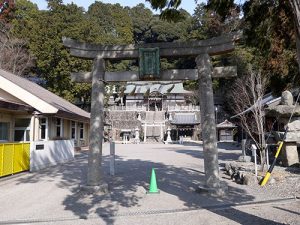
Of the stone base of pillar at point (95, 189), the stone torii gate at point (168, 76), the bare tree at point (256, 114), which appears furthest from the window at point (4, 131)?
the bare tree at point (256, 114)

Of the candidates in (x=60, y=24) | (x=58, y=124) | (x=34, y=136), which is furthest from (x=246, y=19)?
(x=60, y=24)

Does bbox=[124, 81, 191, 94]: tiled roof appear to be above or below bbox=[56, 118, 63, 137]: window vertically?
above

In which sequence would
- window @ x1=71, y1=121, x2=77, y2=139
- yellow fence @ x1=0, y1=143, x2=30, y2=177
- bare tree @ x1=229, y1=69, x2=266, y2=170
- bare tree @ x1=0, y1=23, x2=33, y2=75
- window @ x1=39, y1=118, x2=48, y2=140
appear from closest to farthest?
yellow fence @ x1=0, y1=143, x2=30, y2=177, bare tree @ x1=229, y1=69, x2=266, y2=170, window @ x1=39, y1=118, x2=48, y2=140, window @ x1=71, y1=121, x2=77, y2=139, bare tree @ x1=0, y1=23, x2=33, y2=75

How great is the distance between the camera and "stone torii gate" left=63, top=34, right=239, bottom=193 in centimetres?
928

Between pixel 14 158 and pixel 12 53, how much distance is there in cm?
2398

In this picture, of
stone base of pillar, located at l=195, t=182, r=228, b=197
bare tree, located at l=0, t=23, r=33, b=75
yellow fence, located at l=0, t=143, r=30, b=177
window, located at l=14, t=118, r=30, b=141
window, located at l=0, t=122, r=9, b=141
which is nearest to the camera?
stone base of pillar, located at l=195, t=182, r=228, b=197

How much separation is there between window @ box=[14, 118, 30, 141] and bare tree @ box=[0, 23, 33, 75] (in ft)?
53.5

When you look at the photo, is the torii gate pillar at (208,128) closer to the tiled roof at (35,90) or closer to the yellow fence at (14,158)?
the yellow fence at (14,158)

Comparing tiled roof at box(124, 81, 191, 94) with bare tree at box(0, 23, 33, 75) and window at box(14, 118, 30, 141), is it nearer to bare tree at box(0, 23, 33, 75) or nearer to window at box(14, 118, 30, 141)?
bare tree at box(0, 23, 33, 75)

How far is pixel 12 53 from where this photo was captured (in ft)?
110

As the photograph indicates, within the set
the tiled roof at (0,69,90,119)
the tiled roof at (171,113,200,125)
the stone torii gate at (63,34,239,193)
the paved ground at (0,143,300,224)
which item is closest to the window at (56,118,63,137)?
the tiled roof at (0,69,90,119)

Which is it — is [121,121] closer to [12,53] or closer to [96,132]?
[12,53]

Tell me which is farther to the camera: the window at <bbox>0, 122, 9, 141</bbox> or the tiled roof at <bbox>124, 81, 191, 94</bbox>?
the tiled roof at <bbox>124, 81, 191, 94</bbox>

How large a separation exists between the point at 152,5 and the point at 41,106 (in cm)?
1032
